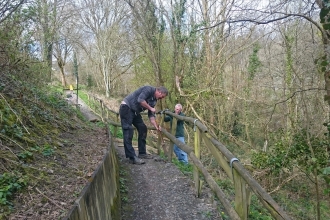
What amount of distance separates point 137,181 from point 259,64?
41.5ft

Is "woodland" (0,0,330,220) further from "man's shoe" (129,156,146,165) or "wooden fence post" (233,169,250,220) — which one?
"man's shoe" (129,156,146,165)

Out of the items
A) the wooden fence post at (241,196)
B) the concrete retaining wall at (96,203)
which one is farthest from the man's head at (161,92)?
the wooden fence post at (241,196)

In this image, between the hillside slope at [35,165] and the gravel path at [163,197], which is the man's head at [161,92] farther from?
the hillside slope at [35,165]

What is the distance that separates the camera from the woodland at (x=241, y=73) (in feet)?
21.3

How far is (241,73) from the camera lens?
54.0ft

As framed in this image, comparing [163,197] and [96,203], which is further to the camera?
[163,197]

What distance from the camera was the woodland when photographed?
6.49 metres

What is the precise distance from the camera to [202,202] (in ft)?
14.7

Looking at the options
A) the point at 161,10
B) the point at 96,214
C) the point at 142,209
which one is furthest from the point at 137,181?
the point at 161,10

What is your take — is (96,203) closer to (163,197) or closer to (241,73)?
(163,197)

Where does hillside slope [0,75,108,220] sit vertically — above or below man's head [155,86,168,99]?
below

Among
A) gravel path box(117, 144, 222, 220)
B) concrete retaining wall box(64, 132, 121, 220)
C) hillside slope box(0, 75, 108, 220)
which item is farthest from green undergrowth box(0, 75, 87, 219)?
gravel path box(117, 144, 222, 220)

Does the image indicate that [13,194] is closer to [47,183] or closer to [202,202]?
[47,183]

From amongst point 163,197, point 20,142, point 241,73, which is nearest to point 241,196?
point 163,197
